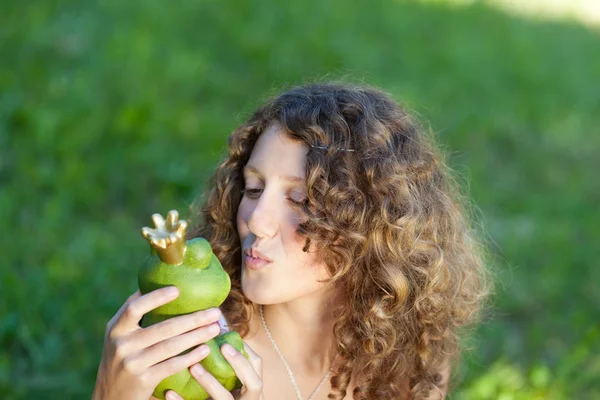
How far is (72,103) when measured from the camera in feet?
15.7

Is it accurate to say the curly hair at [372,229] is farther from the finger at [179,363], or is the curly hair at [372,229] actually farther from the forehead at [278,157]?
the finger at [179,363]

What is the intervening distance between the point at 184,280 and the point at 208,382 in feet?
0.84

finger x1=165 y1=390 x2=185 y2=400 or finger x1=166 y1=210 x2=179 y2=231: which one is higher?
finger x1=166 y1=210 x2=179 y2=231

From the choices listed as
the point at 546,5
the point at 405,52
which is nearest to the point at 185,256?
the point at 405,52

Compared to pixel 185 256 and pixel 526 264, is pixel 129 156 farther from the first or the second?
pixel 185 256

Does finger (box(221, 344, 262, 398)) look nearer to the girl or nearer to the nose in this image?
the girl

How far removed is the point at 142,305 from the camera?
1873mm

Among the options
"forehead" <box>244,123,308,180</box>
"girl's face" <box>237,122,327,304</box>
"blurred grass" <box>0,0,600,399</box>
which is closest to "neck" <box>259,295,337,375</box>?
"girl's face" <box>237,122,327,304</box>

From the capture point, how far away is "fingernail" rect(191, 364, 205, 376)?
75.3 inches

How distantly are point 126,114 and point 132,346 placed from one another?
3.07 meters

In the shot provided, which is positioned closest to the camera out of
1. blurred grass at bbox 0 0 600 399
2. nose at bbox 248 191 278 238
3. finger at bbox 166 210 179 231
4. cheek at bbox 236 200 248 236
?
finger at bbox 166 210 179 231

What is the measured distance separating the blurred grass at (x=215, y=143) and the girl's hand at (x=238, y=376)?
4.57 feet

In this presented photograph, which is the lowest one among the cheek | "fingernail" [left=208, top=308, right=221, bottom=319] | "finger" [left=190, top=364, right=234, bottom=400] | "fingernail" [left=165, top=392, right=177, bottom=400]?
"fingernail" [left=165, top=392, right=177, bottom=400]

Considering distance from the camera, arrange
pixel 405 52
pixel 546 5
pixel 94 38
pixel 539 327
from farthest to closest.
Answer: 1. pixel 546 5
2. pixel 405 52
3. pixel 94 38
4. pixel 539 327
